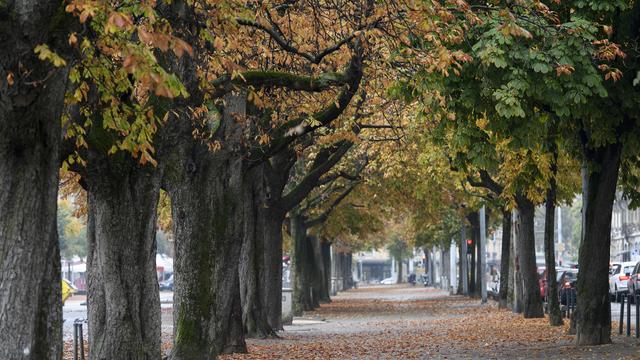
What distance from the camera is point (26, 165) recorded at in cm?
1042

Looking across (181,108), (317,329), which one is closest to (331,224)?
(317,329)

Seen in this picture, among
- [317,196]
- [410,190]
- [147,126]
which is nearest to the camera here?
[147,126]

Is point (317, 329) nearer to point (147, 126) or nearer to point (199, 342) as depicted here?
point (199, 342)

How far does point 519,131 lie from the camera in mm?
19938

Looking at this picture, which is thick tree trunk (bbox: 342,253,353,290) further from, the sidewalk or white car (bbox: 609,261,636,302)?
the sidewalk

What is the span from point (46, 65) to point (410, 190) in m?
33.4

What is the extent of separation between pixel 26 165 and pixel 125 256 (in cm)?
483

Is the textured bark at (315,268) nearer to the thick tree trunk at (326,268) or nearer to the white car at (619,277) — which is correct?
the thick tree trunk at (326,268)

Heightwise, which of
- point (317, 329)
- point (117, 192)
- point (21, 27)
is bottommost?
point (317, 329)

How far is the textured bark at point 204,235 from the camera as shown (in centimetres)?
1878

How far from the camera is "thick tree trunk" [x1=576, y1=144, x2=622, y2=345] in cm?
2198

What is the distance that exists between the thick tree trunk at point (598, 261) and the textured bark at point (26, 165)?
13.1 meters

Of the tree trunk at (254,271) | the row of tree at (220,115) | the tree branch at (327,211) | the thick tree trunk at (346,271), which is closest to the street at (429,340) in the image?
the tree trunk at (254,271)

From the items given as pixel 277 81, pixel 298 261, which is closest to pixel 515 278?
pixel 298 261
